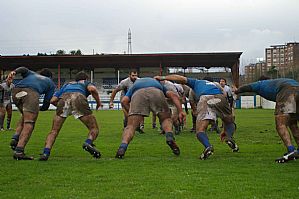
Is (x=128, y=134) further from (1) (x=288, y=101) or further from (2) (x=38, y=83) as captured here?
(1) (x=288, y=101)

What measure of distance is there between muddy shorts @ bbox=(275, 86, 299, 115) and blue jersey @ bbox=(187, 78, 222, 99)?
1271mm

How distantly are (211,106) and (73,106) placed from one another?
2.70 m

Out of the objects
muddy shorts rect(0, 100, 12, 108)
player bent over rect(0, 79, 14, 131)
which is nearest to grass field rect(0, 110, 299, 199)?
player bent over rect(0, 79, 14, 131)

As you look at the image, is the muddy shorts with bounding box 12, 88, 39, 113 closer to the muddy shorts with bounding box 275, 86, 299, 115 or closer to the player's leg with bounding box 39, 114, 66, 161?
the player's leg with bounding box 39, 114, 66, 161

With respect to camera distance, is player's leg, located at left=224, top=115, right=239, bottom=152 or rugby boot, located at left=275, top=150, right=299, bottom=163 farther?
player's leg, located at left=224, top=115, right=239, bottom=152

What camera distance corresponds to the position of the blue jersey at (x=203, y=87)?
30.8ft

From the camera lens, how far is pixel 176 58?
58094 millimetres

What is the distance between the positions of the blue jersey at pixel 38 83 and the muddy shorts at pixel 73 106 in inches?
29.1

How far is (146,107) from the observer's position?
9.20 meters

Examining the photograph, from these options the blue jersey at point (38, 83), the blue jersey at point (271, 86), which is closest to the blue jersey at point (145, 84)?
the blue jersey at point (38, 83)

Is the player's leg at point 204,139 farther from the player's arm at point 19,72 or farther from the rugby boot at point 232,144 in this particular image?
the player's arm at point 19,72

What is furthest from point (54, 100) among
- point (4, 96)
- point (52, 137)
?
point (4, 96)

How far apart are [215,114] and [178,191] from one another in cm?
357

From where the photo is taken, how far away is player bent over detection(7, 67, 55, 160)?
9094 millimetres
